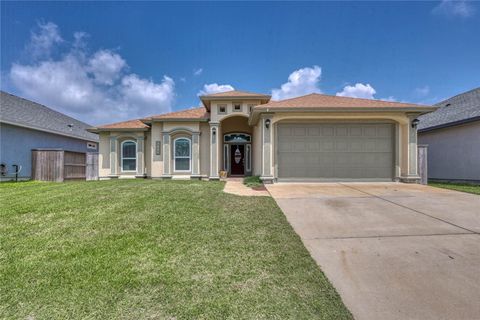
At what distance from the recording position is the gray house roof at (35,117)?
40.2 ft

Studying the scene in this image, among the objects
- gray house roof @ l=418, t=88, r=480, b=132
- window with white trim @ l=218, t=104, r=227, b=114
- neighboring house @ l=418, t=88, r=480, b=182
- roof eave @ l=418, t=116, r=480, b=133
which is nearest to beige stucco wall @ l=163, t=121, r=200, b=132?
window with white trim @ l=218, t=104, r=227, b=114

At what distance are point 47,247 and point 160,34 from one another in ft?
39.9

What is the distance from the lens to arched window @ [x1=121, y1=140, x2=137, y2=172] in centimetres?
1339

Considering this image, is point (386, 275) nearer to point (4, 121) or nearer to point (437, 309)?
point (437, 309)

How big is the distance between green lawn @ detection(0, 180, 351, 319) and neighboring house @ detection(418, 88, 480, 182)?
11499 mm

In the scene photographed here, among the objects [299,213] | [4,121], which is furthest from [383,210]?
[4,121]

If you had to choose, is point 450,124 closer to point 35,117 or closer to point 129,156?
point 129,156

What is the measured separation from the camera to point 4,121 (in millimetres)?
11141

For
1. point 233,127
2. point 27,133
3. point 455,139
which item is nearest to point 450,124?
point 455,139

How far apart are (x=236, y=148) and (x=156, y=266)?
1094 cm

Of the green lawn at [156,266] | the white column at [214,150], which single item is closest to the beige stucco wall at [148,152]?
the white column at [214,150]

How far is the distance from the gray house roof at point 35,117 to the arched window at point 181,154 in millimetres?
7757

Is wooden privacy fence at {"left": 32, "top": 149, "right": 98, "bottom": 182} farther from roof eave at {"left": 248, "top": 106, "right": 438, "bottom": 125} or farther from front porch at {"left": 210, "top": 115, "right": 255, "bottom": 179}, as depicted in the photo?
roof eave at {"left": 248, "top": 106, "right": 438, "bottom": 125}

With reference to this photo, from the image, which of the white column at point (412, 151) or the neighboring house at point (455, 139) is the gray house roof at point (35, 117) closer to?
the white column at point (412, 151)
